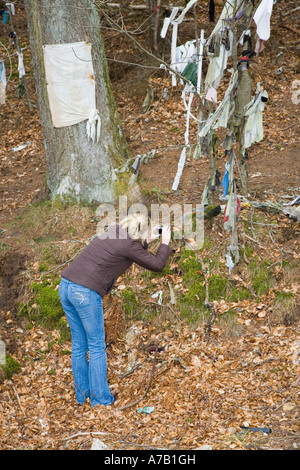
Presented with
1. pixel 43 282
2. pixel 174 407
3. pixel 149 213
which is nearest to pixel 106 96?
pixel 149 213

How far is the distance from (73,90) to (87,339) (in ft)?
12.4

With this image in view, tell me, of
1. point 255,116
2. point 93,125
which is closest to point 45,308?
point 93,125

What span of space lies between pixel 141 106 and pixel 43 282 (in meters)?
5.48

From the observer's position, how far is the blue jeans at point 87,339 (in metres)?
4.91

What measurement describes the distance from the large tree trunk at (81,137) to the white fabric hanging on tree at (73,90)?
0.09 meters

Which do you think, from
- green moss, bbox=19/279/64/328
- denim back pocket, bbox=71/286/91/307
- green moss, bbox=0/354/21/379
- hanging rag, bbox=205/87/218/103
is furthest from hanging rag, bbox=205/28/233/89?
green moss, bbox=0/354/21/379

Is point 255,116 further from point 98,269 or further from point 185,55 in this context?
point 98,269

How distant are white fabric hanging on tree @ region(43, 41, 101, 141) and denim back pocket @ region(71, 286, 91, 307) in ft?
10.4

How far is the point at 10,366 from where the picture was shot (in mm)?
6078

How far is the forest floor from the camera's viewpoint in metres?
4.89

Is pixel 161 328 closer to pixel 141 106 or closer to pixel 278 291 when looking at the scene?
pixel 278 291

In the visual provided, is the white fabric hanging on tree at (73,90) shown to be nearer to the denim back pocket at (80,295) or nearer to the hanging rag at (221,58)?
the hanging rag at (221,58)

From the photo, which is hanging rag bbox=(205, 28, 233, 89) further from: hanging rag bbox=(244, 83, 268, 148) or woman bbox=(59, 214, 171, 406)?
woman bbox=(59, 214, 171, 406)

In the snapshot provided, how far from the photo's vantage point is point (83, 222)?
7.41m
